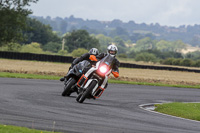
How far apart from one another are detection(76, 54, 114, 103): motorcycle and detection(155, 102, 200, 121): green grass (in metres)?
2.33

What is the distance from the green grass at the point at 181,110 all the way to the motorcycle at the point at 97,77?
2334mm

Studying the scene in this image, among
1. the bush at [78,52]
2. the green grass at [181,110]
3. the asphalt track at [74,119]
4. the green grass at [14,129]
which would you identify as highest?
the green grass at [14,129]

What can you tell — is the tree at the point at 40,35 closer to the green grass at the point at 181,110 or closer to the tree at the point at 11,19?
the tree at the point at 11,19

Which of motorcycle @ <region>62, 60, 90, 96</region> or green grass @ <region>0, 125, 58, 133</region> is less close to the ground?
motorcycle @ <region>62, 60, 90, 96</region>

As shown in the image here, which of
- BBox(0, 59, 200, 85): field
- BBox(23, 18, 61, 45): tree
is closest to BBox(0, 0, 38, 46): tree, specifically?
BBox(0, 59, 200, 85): field

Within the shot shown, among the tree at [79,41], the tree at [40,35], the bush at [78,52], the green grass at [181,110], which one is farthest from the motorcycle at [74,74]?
the tree at [40,35]

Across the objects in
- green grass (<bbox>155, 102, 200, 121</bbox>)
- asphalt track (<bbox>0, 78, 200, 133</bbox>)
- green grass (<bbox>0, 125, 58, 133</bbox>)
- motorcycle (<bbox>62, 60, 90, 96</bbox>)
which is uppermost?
motorcycle (<bbox>62, 60, 90, 96</bbox>)

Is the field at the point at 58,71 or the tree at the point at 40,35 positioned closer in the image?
the field at the point at 58,71

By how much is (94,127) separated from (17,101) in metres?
4.14

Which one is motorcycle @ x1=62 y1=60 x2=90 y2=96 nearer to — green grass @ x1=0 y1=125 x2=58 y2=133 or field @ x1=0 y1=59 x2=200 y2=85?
green grass @ x1=0 y1=125 x2=58 y2=133

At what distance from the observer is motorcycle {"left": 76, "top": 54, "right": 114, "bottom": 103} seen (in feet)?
43.8

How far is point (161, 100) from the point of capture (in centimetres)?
1848

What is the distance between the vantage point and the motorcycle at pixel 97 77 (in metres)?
13.3

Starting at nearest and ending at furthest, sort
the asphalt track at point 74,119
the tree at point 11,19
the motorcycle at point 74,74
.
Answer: the asphalt track at point 74,119
the motorcycle at point 74,74
the tree at point 11,19
